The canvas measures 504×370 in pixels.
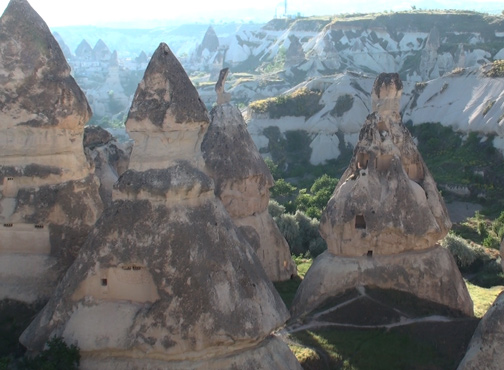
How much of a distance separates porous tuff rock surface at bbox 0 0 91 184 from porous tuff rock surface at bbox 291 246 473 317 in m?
4.81

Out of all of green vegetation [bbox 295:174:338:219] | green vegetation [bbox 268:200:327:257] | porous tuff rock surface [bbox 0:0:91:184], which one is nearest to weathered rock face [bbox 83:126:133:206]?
porous tuff rock surface [bbox 0:0:91:184]

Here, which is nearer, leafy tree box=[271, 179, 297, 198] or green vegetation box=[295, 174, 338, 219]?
green vegetation box=[295, 174, 338, 219]

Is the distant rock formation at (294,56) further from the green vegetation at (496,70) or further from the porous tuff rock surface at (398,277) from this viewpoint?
the porous tuff rock surface at (398,277)

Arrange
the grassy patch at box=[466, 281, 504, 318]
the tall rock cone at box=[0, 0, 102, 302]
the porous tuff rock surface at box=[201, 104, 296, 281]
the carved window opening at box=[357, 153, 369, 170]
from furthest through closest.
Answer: the porous tuff rock surface at box=[201, 104, 296, 281], the grassy patch at box=[466, 281, 504, 318], the carved window opening at box=[357, 153, 369, 170], the tall rock cone at box=[0, 0, 102, 302]

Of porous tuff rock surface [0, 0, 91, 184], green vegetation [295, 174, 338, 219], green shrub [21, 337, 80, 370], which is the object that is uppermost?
porous tuff rock surface [0, 0, 91, 184]

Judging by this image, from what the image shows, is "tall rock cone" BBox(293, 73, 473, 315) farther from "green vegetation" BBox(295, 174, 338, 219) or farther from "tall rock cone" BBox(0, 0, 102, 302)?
"green vegetation" BBox(295, 174, 338, 219)

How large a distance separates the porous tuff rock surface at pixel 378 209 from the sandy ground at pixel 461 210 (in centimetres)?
1545

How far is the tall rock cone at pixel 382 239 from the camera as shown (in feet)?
42.1

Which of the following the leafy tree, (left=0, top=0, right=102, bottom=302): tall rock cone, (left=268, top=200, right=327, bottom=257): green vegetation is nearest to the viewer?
(left=0, top=0, right=102, bottom=302): tall rock cone

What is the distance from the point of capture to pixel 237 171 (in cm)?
1598

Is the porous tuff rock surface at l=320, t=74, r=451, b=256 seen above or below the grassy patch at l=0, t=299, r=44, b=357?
above

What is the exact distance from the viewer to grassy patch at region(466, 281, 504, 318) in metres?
14.5

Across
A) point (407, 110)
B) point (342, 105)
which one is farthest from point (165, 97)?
point (342, 105)

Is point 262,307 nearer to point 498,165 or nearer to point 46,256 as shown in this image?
point 46,256
